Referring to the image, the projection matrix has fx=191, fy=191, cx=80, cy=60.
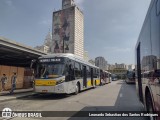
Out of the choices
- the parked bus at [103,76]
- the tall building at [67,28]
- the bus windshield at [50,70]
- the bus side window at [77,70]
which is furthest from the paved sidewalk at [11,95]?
the tall building at [67,28]

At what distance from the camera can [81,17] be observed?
143 metres

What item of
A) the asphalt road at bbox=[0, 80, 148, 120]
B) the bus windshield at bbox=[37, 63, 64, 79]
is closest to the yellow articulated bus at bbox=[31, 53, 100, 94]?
the bus windshield at bbox=[37, 63, 64, 79]

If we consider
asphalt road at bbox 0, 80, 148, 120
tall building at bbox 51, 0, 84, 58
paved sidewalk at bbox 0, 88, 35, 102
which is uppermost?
tall building at bbox 51, 0, 84, 58

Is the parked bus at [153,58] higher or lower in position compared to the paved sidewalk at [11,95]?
higher

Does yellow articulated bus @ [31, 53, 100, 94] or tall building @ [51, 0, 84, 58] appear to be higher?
tall building @ [51, 0, 84, 58]

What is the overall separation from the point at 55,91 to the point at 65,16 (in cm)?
12151

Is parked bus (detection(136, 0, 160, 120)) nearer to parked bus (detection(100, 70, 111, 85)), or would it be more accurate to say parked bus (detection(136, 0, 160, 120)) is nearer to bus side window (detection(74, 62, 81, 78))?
bus side window (detection(74, 62, 81, 78))

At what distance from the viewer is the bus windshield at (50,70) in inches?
515

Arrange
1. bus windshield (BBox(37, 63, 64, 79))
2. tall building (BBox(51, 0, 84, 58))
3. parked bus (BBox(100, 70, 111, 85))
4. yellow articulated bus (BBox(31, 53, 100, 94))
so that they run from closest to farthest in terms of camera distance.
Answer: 1. yellow articulated bus (BBox(31, 53, 100, 94))
2. bus windshield (BBox(37, 63, 64, 79))
3. parked bus (BBox(100, 70, 111, 85))
4. tall building (BBox(51, 0, 84, 58))

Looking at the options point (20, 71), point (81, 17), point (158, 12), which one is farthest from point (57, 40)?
point (158, 12)

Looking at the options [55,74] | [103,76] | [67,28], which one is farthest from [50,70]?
[67,28]

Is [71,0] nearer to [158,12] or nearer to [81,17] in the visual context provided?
[81,17]

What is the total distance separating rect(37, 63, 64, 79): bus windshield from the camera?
1307cm

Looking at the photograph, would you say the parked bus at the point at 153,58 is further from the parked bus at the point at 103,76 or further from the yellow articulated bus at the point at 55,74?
the parked bus at the point at 103,76
